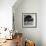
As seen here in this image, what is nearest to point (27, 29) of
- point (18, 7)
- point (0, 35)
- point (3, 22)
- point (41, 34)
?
point (41, 34)

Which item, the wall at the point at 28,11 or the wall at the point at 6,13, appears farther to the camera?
the wall at the point at 28,11

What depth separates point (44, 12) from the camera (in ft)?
17.5

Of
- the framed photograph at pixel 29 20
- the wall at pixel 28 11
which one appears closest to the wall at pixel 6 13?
the wall at pixel 28 11

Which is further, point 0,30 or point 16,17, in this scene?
point 16,17

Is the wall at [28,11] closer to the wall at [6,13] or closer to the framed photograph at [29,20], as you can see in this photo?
the framed photograph at [29,20]

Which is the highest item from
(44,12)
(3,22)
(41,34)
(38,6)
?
(38,6)

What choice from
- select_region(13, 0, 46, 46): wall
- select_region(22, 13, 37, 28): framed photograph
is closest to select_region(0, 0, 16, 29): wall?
select_region(13, 0, 46, 46): wall

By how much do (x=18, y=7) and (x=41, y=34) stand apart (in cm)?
177

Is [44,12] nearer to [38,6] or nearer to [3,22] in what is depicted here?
[38,6]

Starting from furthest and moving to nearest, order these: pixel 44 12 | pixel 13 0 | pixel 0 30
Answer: pixel 44 12, pixel 13 0, pixel 0 30

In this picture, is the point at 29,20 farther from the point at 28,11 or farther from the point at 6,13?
the point at 6,13

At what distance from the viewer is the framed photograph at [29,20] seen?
5812 mm

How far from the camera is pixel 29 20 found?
19.1 feet

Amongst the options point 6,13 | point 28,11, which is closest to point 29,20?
point 28,11
